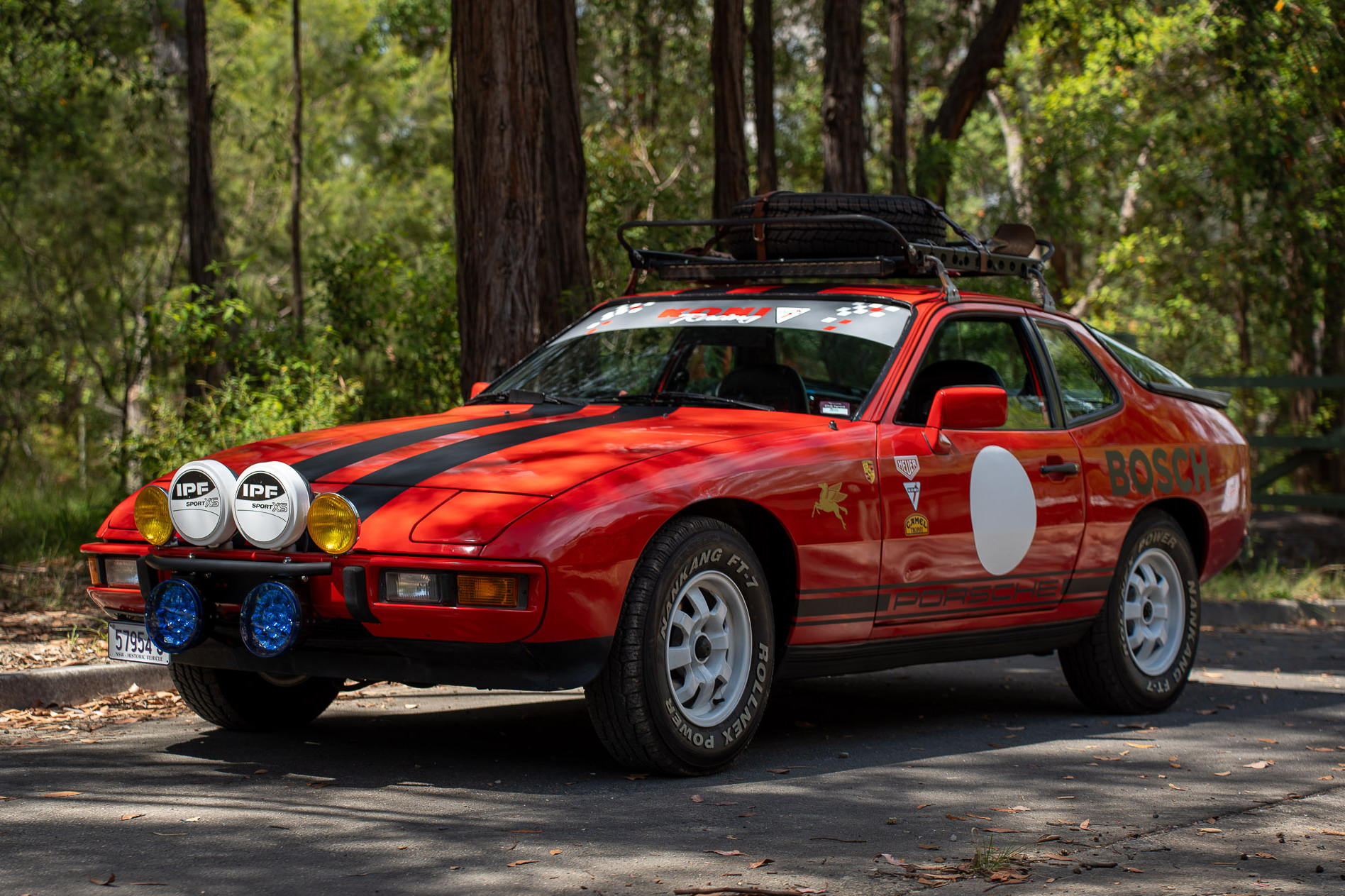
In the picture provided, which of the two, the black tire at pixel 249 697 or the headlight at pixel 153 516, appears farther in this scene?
the black tire at pixel 249 697

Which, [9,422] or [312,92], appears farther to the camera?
[312,92]

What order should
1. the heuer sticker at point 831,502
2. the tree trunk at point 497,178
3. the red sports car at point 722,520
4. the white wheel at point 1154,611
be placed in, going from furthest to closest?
the tree trunk at point 497,178, the white wheel at point 1154,611, the heuer sticker at point 831,502, the red sports car at point 722,520

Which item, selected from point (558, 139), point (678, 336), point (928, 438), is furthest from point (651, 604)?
point (558, 139)

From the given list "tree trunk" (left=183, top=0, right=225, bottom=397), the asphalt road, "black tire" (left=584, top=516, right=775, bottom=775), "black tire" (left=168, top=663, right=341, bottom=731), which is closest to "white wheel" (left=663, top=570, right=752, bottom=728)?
"black tire" (left=584, top=516, right=775, bottom=775)

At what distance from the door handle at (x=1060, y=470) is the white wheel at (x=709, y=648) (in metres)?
1.77

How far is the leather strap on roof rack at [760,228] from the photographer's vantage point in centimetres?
632

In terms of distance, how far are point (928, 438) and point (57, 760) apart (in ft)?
10.6

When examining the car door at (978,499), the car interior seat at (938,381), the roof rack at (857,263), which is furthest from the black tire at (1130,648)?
the roof rack at (857,263)

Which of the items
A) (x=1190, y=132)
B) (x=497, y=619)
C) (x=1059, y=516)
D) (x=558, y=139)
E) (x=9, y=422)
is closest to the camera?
(x=497, y=619)

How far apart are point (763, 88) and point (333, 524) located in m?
14.9

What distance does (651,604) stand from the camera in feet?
14.1

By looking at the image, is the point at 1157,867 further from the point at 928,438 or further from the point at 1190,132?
the point at 1190,132

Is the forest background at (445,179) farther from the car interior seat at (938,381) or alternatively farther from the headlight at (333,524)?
the headlight at (333,524)

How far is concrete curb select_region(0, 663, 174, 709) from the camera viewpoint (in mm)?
5828
